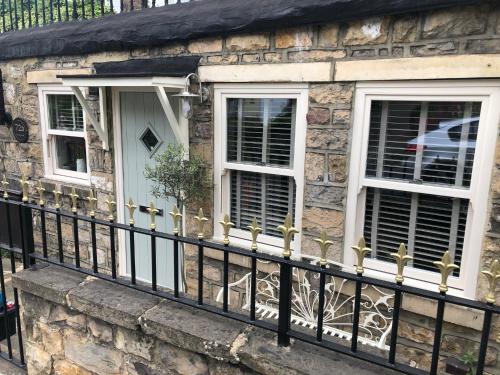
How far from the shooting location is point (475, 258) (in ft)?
8.98

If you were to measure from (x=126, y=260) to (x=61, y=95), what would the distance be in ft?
7.38

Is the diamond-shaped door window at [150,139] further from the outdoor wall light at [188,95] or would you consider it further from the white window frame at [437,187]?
the white window frame at [437,187]

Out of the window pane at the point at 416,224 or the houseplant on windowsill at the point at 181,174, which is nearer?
the window pane at the point at 416,224

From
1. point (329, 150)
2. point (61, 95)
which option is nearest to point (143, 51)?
point (61, 95)

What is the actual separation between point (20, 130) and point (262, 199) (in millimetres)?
3708

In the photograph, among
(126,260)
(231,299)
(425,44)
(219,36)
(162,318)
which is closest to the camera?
(162,318)

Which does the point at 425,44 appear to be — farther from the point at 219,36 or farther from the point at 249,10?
the point at 219,36

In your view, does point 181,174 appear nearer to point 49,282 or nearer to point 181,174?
point 181,174

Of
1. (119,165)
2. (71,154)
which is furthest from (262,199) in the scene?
(71,154)

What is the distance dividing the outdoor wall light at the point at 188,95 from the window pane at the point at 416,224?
171 cm

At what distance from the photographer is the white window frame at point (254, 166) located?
3.28 metres

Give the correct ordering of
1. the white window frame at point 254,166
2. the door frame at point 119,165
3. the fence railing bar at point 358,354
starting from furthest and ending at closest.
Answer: the door frame at point 119,165, the white window frame at point 254,166, the fence railing bar at point 358,354

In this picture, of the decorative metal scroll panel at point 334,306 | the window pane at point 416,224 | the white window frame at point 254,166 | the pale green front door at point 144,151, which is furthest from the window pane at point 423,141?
the pale green front door at point 144,151

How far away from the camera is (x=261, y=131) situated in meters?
3.57
